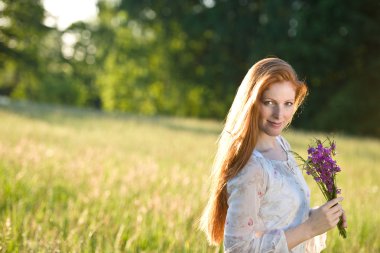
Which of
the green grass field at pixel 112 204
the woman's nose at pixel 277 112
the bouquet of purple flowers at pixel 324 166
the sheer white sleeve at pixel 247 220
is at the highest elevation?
the woman's nose at pixel 277 112

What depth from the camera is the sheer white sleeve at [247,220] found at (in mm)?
1972

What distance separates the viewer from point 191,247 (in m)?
3.18

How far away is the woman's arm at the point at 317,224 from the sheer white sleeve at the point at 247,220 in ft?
0.15

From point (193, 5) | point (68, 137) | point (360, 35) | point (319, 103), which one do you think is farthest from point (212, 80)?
point (68, 137)

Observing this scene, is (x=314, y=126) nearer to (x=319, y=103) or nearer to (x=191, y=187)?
(x=319, y=103)

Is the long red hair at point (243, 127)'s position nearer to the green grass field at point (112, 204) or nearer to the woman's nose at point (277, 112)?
the woman's nose at point (277, 112)

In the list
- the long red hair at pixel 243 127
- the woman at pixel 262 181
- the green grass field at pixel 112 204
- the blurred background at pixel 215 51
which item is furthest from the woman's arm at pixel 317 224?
the blurred background at pixel 215 51

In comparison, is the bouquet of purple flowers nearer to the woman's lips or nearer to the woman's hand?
the woman's hand

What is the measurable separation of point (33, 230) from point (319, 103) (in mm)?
25236

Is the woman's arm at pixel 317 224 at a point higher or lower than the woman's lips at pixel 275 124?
lower

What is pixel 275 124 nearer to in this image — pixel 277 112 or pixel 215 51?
pixel 277 112

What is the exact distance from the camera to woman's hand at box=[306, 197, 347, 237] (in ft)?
6.49

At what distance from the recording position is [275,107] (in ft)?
7.04

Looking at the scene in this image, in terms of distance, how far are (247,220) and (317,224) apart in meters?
0.27
